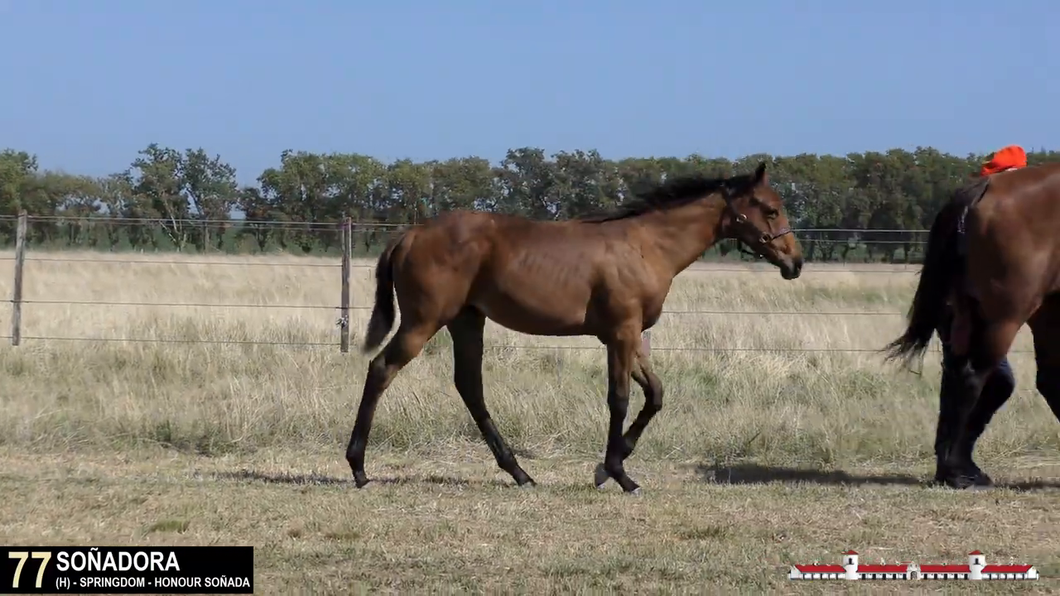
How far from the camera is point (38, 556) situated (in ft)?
15.9

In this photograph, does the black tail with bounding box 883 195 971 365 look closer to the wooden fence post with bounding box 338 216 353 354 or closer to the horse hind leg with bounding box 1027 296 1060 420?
the horse hind leg with bounding box 1027 296 1060 420

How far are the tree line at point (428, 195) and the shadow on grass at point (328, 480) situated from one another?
6.38 metres

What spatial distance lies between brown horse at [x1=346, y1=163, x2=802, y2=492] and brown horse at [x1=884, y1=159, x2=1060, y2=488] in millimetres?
943

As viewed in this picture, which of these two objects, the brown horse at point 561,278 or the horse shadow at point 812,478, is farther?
the horse shadow at point 812,478

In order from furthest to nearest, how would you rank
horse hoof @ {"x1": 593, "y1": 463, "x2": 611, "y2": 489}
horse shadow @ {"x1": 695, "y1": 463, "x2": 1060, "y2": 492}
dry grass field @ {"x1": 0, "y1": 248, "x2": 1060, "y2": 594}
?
horse shadow @ {"x1": 695, "y1": 463, "x2": 1060, "y2": 492} → horse hoof @ {"x1": 593, "y1": 463, "x2": 611, "y2": 489} → dry grass field @ {"x1": 0, "y1": 248, "x2": 1060, "y2": 594}

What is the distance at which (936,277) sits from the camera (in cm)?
754

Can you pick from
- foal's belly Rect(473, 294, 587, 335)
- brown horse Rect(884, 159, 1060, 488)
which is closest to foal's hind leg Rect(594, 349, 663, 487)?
foal's belly Rect(473, 294, 587, 335)

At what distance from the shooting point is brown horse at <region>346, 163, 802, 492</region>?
282 inches

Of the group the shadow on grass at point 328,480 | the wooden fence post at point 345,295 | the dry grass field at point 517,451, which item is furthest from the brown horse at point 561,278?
the wooden fence post at point 345,295

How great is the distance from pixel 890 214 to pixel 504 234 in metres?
17.8

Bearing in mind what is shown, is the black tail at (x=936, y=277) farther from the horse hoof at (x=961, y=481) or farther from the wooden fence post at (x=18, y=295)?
the wooden fence post at (x=18, y=295)

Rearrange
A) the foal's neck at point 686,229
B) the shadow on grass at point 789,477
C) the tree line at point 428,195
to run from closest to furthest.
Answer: the foal's neck at point 686,229 → the shadow on grass at point 789,477 → the tree line at point 428,195

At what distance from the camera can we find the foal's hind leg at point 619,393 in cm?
709

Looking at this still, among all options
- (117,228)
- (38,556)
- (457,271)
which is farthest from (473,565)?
(117,228)
